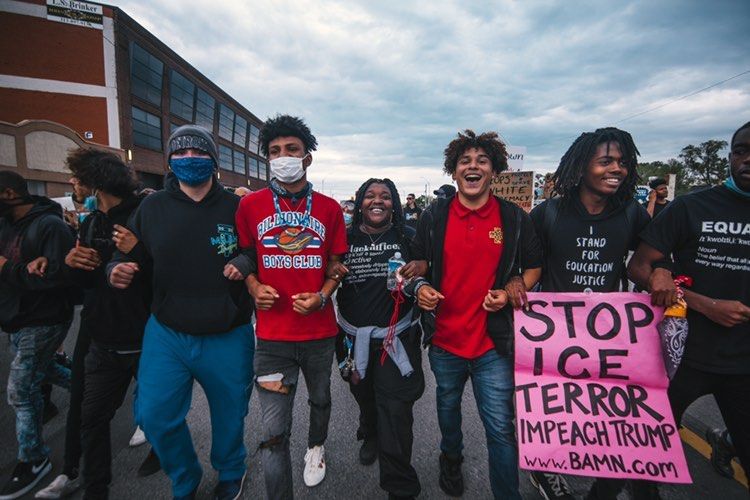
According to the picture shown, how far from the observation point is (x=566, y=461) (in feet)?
6.17

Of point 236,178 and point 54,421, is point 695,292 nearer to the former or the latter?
point 54,421

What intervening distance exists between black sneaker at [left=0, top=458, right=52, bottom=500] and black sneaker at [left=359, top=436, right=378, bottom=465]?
2.29 meters

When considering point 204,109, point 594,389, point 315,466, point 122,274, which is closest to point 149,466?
point 315,466

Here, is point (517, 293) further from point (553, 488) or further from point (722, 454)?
point (722, 454)

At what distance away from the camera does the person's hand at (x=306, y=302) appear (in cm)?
195

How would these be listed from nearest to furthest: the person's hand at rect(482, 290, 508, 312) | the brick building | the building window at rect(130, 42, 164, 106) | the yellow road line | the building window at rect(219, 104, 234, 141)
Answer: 1. the person's hand at rect(482, 290, 508, 312)
2. the yellow road line
3. the brick building
4. the building window at rect(130, 42, 164, 106)
5. the building window at rect(219, 104, 234, 141)

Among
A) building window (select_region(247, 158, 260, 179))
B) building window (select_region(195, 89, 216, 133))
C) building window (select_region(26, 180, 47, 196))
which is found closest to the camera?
building window (select_region(26, 180, 47, 196))

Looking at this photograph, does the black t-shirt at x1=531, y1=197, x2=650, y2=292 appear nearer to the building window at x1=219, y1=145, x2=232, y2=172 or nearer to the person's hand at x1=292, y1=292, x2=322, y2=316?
the person's hand at x1=292, y1=292, x2=322, y2=316

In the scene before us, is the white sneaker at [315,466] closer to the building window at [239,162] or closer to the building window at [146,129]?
the building window at [146,129]

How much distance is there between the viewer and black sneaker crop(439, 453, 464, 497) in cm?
226

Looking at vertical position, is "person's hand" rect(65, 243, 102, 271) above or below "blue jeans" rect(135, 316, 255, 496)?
above

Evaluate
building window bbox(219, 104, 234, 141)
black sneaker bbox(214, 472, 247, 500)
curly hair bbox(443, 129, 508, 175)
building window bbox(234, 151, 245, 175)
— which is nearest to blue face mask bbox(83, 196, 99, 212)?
black sneaker bbox(214, 472, 247, 500)

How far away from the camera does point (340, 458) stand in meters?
2.62

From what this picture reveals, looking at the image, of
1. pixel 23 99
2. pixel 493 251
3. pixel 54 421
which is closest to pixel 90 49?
pixel 23 99
